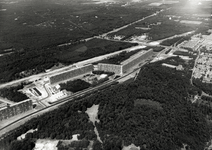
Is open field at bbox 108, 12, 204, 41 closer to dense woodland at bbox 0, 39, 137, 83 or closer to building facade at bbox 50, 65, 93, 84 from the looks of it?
dense woodland at bbox 0, 39, 137, 83

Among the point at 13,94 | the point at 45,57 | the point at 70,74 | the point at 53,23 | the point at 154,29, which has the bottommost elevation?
the point at 154,29

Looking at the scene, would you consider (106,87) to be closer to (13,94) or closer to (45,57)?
(13,94)

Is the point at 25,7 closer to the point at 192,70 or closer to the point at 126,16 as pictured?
the point at 126,16

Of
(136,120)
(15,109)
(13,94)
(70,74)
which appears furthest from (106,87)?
(15,109)

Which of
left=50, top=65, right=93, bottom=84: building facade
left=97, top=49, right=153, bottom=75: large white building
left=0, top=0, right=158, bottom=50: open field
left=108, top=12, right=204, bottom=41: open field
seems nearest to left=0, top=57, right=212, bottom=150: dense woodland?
left=97, top=49, right=153, bottom=75: large white building

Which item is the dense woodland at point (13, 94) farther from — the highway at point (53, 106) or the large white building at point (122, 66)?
the large white building at point (122, 66)

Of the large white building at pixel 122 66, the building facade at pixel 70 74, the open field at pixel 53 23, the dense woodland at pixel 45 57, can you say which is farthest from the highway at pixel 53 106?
the open field at pixel 53 23
